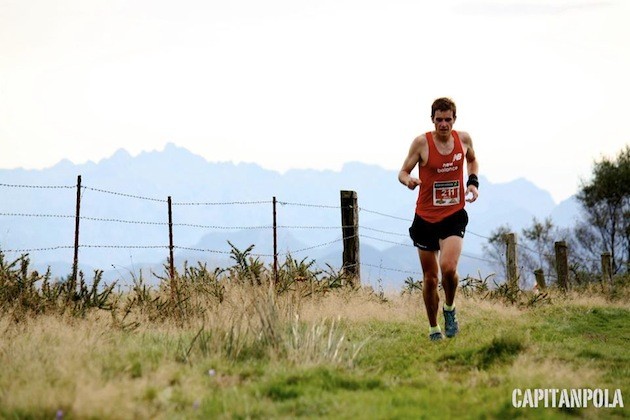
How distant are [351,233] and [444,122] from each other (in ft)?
23.0

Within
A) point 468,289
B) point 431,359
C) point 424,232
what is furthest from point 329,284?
point 431,359

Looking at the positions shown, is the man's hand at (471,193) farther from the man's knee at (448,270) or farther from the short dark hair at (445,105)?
the short dark hair at (445,105)

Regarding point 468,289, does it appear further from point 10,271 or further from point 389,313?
point 10,271

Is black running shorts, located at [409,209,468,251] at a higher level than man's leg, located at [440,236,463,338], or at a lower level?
higher

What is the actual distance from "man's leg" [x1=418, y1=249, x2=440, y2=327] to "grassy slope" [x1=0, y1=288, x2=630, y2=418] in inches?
14.6

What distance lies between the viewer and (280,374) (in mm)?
5227

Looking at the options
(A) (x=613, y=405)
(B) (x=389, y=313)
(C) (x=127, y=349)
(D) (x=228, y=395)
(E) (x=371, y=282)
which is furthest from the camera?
(E) (x=371, y=282)

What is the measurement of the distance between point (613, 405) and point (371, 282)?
28.8 feet

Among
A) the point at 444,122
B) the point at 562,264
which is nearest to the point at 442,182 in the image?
the point at 444,122

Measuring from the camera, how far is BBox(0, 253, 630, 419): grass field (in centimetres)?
448

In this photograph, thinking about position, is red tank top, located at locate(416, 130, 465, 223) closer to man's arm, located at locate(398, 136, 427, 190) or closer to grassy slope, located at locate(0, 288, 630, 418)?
man's arm, located at locate(398, 136, 427, 190)

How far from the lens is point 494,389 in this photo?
16.8 feet

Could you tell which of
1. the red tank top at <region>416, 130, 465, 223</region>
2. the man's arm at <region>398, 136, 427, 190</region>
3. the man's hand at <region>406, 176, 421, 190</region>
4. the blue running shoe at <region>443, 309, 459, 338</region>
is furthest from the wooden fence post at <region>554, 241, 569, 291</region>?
the man's hand at <region>406, 176, 421, 190</region>

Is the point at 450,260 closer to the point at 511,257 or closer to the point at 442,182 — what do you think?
the point at 442,182
